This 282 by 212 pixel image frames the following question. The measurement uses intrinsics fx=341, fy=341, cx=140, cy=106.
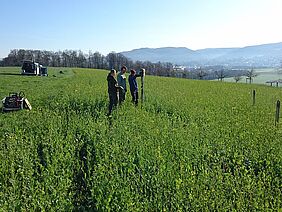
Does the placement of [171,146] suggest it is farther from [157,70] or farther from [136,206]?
[157,70]

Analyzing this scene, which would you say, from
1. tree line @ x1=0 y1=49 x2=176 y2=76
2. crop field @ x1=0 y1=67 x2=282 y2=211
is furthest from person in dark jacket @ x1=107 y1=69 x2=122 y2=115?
tree line @ x1=0 y1=49 x2=176 y2=76

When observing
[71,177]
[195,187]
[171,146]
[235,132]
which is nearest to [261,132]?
[235,132]

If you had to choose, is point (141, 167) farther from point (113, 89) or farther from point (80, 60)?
point (80, 60)

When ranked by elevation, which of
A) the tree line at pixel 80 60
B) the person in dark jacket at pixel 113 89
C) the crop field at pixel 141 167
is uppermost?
the tree line at pixel 80 60

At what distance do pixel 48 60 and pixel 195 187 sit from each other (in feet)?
342

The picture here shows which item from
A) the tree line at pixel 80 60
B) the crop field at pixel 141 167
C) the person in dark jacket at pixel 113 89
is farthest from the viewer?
the tree line at pixel 80 60

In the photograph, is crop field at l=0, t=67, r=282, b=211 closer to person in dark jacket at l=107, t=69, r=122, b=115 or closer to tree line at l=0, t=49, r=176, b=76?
person in dark jacket at l=107, t=69, r=122, b=115

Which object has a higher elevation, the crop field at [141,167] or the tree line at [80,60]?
the tree line at [80,60]

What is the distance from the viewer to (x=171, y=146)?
703cm

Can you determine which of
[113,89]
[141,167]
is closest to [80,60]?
[113,89]

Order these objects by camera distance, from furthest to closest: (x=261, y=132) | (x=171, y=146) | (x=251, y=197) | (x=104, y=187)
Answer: (x=261, y=132)
(x=171, y=146)
(x=104, y=187)
(x=251, y=197)

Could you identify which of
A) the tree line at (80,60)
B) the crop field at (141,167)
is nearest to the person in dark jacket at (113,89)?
the crop field at (141,167)

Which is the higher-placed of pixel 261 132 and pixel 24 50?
pixel 24 50

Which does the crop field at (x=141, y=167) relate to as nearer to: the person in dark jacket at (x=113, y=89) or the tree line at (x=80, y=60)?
the person in dark jacket at (x=113, y=89)
